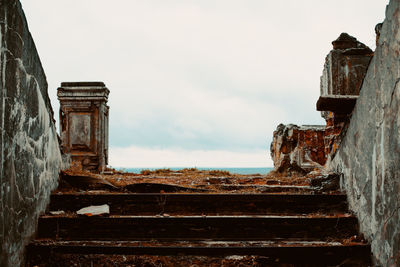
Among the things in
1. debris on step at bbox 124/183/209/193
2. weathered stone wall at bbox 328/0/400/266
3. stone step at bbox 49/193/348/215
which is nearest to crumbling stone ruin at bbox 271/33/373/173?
weathered stone wall at bbox 328/0/400/266

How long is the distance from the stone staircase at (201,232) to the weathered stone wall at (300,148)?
3.67 meters

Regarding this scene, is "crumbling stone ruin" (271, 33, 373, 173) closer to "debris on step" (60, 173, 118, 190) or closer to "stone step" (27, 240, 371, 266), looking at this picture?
"stone step" (27, 240, 371, 266)

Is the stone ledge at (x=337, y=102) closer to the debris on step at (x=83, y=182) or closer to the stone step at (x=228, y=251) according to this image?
the stone step at (x=228, y=251)

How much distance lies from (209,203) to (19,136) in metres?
1.95

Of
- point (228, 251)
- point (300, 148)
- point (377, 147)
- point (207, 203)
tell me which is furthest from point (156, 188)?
point (300, 148)

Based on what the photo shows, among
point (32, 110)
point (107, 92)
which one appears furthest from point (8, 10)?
point (107, 92)

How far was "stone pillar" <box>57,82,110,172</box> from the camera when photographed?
732 cm

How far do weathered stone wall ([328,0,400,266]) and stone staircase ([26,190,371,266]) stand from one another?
282mm

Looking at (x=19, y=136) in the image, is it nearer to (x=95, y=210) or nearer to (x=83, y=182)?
(x=95, y=210)

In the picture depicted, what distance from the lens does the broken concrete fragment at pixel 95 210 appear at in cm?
362

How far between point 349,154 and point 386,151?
1.12m

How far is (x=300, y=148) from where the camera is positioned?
7723mm

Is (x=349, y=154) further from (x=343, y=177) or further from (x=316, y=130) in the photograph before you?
(x=316, y=130)

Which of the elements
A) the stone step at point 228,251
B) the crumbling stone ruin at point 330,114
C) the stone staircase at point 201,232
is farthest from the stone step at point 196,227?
the crumbling stone ruin at point 330,114
